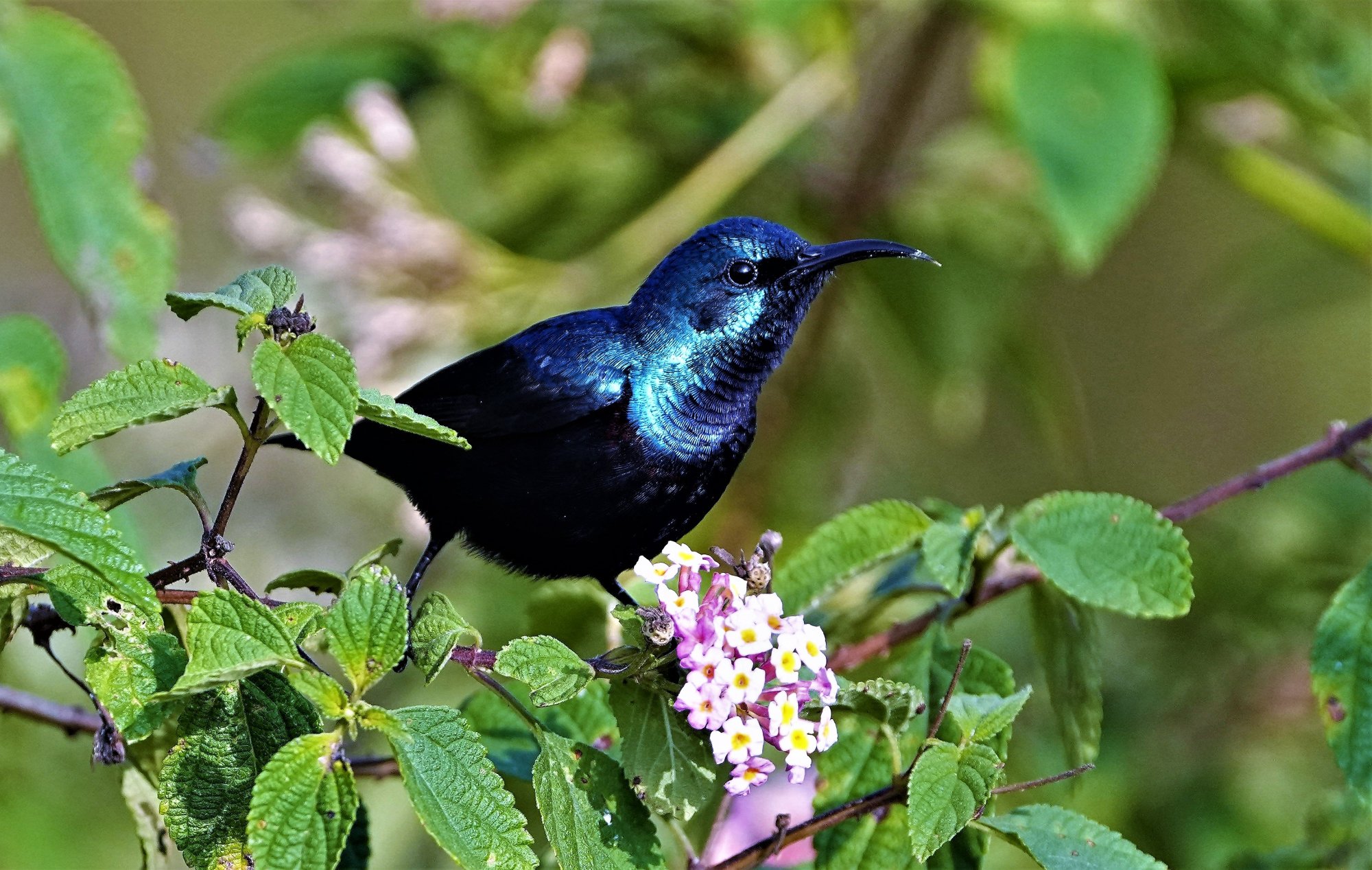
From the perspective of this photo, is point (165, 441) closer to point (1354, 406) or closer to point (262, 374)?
point (262, 374)

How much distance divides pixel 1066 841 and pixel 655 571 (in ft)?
2.18

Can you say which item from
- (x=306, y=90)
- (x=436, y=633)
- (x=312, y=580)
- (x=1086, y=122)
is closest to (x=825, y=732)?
(x=436, y=633)

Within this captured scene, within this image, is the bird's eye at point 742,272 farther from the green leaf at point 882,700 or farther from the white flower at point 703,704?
the white flower at point 703,704

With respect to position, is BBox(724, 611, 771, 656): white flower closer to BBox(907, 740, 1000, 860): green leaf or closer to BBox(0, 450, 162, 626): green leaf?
BBox(907, 740, 1000, 860): green leaf

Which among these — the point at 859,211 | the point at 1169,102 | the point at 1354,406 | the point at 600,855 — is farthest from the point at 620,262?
the point at 1354,406

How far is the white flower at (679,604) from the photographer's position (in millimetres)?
1695

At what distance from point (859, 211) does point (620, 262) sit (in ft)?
2.70

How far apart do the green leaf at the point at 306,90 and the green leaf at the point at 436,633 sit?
259 cm

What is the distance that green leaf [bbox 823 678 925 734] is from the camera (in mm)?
1767

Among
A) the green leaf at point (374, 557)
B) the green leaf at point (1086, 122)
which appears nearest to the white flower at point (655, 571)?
the green leaf at point (374, 557)


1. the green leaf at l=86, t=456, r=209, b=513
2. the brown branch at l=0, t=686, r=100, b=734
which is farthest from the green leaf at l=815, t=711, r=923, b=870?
the brown branch at l=0, t=686, r=100, b=734

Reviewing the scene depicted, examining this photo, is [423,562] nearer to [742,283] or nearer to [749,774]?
[742,283]

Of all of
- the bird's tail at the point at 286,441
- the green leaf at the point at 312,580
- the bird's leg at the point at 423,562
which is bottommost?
the bird's leg at the point at 423,562

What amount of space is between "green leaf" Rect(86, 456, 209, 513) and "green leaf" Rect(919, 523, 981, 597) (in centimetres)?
104
